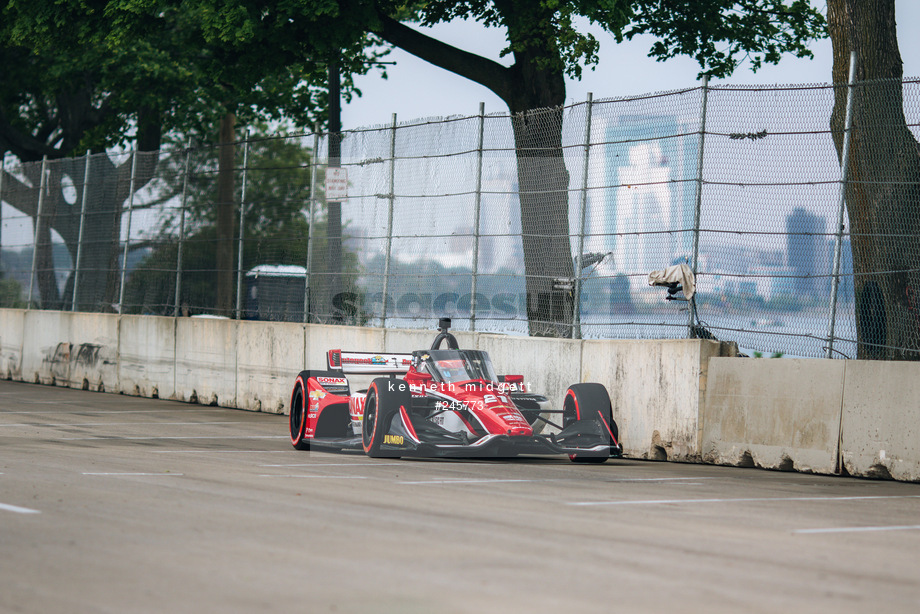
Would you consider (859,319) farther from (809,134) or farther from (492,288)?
(492,288)

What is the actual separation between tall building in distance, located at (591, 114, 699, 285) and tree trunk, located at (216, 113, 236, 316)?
7859 millimetres

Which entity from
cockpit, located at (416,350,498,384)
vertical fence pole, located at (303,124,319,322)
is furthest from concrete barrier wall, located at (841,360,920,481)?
vertical fence pole, located at (303,124,319,322)

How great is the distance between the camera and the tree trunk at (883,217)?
38.9 ft

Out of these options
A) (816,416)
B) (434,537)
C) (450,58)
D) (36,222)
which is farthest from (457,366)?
(36,222)

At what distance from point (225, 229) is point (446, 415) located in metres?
8.74

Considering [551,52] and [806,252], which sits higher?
[551,52]

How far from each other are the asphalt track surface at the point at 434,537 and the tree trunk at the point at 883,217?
4.94 feet

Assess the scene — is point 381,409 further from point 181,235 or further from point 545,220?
point 181,235

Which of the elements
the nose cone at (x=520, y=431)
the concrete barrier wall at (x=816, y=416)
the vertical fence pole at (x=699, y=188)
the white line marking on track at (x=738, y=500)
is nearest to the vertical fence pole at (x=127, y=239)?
the vertical fence pole at (x=699, y=188)

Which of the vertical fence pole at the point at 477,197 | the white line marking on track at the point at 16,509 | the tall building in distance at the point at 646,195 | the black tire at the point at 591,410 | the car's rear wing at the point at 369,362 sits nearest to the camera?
the white line marking on track at the point at 16,509

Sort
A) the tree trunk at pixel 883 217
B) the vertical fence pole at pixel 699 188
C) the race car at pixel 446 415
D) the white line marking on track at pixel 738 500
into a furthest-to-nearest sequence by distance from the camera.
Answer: the vertical fence pole at pixel 699 188 < the race car at pixel 446 415 < the tree trunk at pixel 883 217 < the white line marking on track at pixel 738 500

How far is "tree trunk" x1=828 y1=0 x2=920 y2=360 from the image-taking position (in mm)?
11867

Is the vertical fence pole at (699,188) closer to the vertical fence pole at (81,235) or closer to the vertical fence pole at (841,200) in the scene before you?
the vertical fence pole at (841,200)

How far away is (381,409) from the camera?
12211 millimetres
